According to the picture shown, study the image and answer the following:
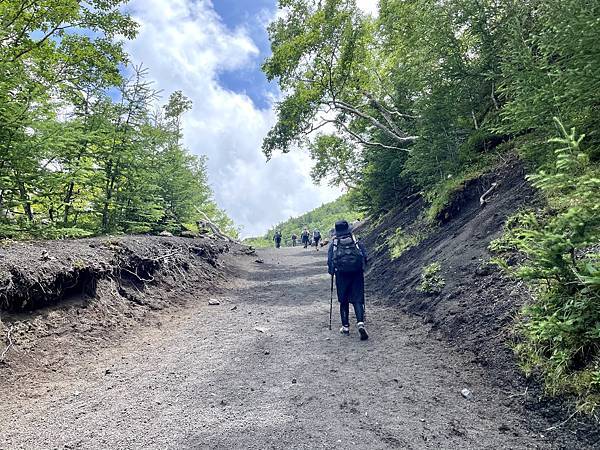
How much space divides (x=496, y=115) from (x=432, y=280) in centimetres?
684

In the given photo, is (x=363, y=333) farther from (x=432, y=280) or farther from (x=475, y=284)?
(x=432, y=280)

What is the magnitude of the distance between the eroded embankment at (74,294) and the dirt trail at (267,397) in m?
0.52

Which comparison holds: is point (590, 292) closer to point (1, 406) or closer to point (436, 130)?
point (1, 406)

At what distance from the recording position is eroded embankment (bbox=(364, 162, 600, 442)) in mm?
4273

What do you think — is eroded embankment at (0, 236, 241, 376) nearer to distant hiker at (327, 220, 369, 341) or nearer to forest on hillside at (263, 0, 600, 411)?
distant hiker at (327, 220, 369, 341)

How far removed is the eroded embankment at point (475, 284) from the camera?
427cm

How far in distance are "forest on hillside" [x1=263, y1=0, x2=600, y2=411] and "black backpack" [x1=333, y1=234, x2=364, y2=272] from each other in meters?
2.61

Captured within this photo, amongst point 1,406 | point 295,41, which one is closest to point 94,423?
point 1,406

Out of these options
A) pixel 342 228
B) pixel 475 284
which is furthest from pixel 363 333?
pixel 475 284

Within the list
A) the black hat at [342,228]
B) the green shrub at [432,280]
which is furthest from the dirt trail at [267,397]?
the black hat at [342,228]

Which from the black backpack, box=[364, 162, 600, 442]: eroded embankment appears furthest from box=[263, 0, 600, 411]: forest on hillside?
the black backpack

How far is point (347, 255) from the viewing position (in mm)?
7172

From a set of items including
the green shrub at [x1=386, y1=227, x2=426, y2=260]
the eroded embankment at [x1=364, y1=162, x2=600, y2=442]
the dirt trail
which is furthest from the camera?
the green shrub at [x1=386, y1=227, x2=426, y2=260]

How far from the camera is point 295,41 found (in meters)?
16.9
